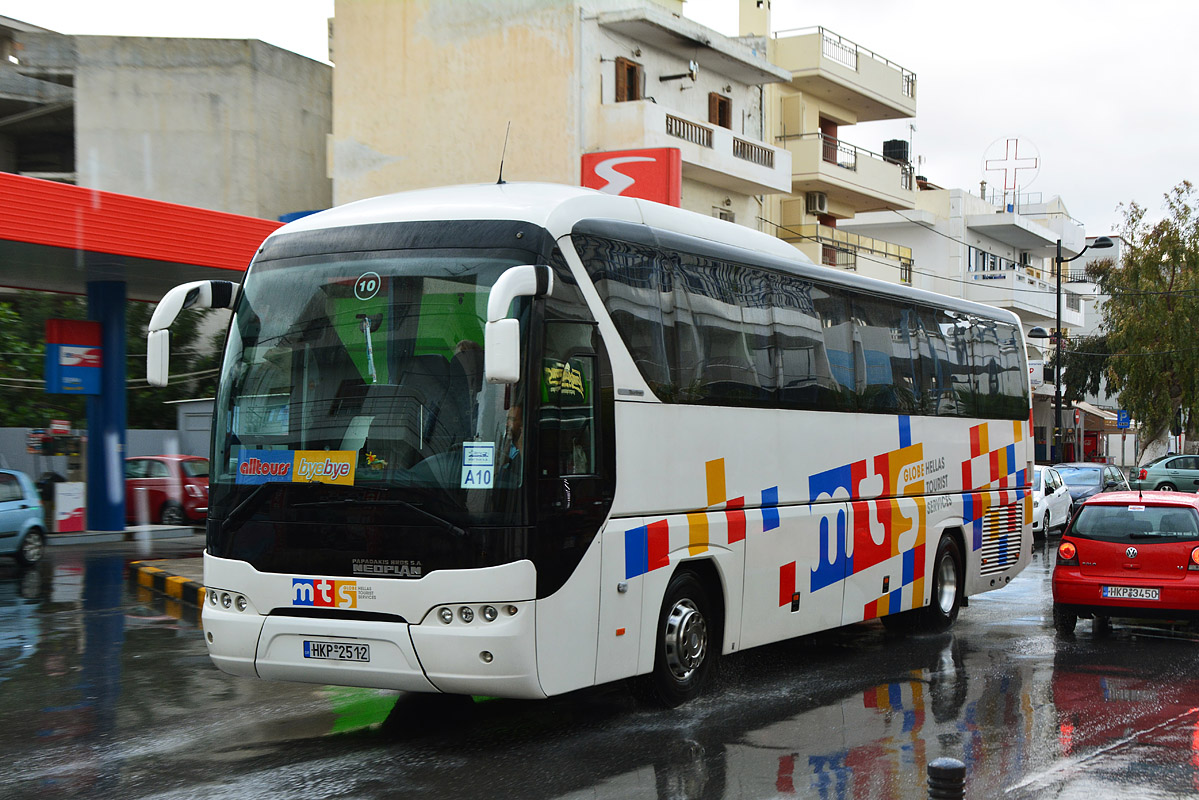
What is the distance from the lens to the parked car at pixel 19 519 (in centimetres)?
1808

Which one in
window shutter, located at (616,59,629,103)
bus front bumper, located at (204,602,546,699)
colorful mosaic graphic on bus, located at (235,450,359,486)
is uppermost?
window shutter, located at (616,59,629,103)

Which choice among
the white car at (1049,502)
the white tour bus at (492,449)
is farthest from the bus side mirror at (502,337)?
the white car at (1049,502)

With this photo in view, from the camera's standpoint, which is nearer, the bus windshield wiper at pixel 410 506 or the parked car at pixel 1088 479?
the bus windshield wiper at pixel 410 506

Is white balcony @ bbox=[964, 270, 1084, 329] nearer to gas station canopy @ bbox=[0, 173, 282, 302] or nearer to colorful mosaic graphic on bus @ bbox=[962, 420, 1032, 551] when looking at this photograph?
gas station canopy @ bbox=[0, 173, 282, 302]

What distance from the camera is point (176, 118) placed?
1433 inches

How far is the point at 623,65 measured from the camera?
109 feet

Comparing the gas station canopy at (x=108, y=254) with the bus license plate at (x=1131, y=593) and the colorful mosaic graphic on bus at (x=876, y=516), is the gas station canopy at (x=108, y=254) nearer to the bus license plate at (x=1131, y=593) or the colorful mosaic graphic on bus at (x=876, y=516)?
the colorful mosaic graphic on bus at (x=876, y=516)

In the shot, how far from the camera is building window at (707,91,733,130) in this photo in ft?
119

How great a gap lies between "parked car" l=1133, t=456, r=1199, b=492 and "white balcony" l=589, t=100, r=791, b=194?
1520 centimetres

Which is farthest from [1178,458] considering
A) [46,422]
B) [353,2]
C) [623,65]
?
[46,422]

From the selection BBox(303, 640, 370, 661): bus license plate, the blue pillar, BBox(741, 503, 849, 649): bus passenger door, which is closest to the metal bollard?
BBox(303, 640, 370, 661): bus license plate

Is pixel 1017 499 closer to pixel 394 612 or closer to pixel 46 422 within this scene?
pixel 394 612

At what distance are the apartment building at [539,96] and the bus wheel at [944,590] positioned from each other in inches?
707

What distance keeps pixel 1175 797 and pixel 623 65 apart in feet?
94.0
